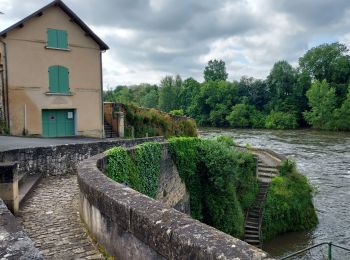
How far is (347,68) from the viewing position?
6538cm

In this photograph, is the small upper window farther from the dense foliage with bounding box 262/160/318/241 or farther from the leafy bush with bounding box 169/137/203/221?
the dense foliage with bounding box 262/160/318/241

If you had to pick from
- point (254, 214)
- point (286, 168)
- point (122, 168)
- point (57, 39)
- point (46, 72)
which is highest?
point (57, 39)

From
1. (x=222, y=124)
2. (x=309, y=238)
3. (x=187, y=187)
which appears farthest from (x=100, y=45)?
(x=222, y=124)

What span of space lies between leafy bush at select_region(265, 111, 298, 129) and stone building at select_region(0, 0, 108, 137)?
46.2 m

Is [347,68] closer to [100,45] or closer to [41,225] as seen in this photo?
[100,45]

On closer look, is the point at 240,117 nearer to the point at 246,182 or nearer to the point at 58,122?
the point at 58,122

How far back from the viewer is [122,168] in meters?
8.64

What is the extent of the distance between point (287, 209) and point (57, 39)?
1479cm

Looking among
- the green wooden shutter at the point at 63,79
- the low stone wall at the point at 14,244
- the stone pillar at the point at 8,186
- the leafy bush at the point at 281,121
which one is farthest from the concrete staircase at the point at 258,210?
the leafy bush at the point at 281,121

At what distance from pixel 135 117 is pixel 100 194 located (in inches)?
777

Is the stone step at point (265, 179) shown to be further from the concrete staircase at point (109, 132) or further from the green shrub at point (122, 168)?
the concrete staircase at point (109, 132)

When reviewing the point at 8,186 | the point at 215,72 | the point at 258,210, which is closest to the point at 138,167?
the point at 8,186

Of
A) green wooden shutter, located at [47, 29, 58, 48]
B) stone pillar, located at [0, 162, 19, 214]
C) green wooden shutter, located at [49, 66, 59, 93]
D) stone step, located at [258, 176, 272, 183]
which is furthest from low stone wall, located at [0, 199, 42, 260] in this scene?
green wooden shutter, located at [47, 29, 58, 48]

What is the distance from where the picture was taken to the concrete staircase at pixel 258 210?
590 inches
